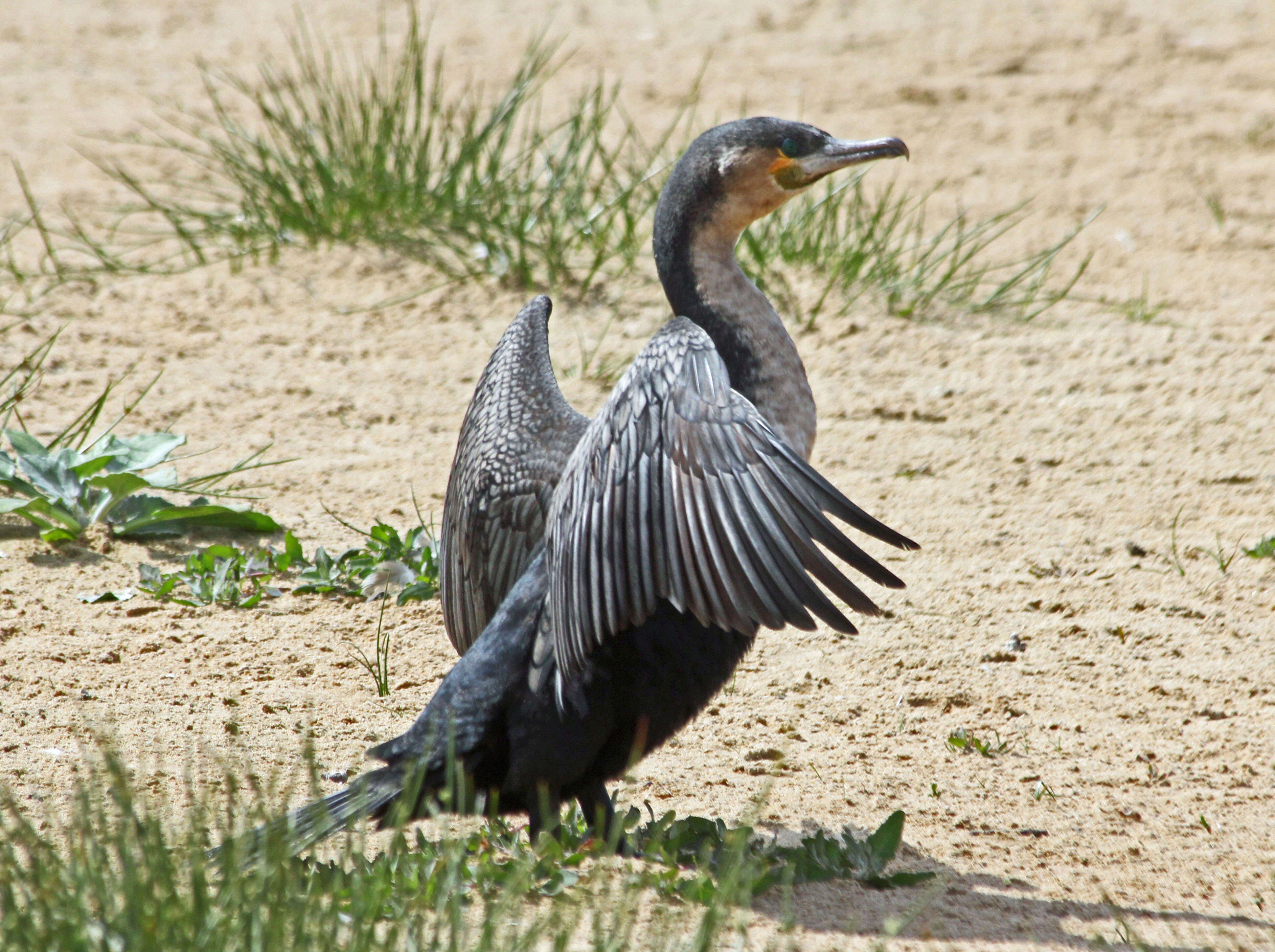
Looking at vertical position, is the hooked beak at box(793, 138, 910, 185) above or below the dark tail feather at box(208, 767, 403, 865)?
above

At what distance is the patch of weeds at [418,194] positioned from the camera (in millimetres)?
5961

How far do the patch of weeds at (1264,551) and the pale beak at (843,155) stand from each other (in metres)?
1.59

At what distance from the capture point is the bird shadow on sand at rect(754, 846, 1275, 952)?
8.56ft

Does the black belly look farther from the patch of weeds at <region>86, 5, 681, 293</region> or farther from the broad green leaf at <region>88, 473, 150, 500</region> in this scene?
the patch of weeds at <region>86, 5, 681, 293</region>

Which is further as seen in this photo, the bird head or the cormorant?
the bird head

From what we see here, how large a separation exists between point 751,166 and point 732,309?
0.37 meters

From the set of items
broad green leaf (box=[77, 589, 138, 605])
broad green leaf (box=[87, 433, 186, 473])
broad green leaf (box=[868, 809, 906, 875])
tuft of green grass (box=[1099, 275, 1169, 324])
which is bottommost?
broad green leaf (box=[77, 589, 138, 605])

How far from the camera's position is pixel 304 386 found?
5387 mm

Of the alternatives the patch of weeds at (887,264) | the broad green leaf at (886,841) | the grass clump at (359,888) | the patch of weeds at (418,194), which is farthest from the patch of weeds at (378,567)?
the patch of weeds at (887,264)

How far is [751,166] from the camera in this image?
3406mm

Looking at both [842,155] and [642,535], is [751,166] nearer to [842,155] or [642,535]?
[842,155]

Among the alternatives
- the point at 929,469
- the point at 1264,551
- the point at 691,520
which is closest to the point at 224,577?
the point at 691,520

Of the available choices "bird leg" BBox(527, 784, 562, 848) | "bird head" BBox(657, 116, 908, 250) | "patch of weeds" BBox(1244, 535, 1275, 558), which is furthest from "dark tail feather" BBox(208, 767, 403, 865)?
"patch of weeds" BBox(1244, 535, 1275, 558)

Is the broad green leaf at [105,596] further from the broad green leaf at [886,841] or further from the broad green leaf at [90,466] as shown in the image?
the broad green leaf at [886,841]
